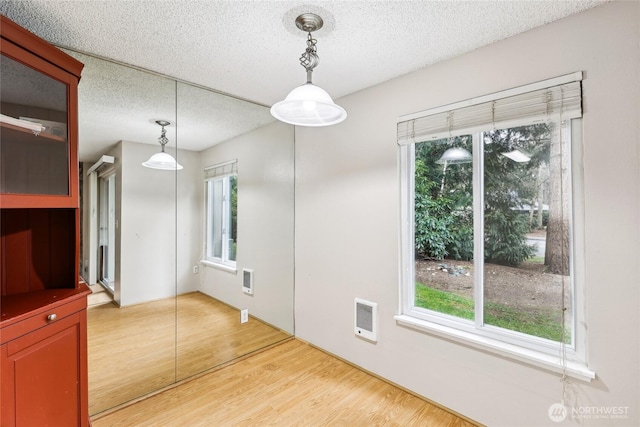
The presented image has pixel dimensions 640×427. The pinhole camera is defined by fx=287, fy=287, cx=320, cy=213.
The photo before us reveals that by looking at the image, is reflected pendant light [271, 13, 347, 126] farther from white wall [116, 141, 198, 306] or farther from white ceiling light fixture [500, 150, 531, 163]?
white wall [116, 141, 198, 306]

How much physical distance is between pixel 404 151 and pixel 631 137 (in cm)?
125

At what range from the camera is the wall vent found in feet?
9.62

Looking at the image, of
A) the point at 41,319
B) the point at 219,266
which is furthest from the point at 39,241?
the point at 219,266

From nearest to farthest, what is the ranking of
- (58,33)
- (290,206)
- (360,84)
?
(58,33), (360,84), (290,206)

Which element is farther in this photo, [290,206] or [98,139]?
[290,206]

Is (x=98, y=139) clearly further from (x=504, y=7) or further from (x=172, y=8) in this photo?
(x=504, y=7)

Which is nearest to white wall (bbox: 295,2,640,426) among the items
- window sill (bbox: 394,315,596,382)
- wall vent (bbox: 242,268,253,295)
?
window sill (bbox: 394,315,596,382)

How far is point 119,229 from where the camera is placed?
215 cm

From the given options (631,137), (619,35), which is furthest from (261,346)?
(619,35)

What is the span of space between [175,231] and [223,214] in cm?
49

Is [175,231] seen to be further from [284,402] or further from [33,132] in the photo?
[284,402]

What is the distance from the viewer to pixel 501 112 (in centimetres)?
183

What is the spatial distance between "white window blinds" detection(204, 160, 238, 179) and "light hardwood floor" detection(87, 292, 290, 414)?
109cm

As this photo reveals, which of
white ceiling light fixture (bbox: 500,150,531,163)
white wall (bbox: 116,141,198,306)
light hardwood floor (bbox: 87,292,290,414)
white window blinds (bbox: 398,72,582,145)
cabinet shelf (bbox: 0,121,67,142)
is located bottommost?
light hardwood floor (bbox: 87,292,290,414)
